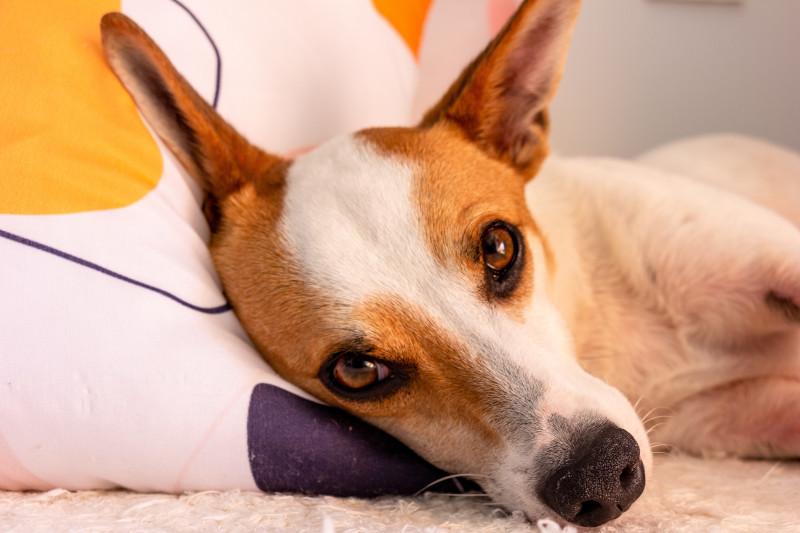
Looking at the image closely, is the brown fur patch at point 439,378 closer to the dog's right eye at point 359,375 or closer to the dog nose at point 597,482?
the dog's right eye at point 359,375

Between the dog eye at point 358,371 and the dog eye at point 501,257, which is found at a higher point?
the dog eye at point 501,257

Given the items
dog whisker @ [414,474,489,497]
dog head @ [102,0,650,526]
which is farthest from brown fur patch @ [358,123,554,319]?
dog whisker @ [414,474,489,497]

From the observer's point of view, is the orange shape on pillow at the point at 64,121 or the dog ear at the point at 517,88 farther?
the dog ear at the point at 517,88

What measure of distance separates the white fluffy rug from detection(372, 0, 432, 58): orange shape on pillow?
66.8 inches

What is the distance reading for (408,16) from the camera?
8.48ft

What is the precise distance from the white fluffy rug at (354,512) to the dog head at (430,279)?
9 cm

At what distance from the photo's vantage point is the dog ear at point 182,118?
5.42 feet

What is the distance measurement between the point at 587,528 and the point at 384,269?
2.17 feet

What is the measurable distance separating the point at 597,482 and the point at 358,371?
1.84 feet

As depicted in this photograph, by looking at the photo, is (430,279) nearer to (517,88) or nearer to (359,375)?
(359,375)

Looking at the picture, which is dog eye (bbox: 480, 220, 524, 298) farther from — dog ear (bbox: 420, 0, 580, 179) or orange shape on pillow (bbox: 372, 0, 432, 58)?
Answer: orange shape on pillow (bbox: 372, 0, 432, 58)

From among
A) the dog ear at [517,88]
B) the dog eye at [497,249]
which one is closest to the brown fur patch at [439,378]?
the dog eye at [497,249]

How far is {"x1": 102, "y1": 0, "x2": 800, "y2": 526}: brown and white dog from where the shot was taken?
1.44 metres

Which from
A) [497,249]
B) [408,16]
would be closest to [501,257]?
[497,249]
